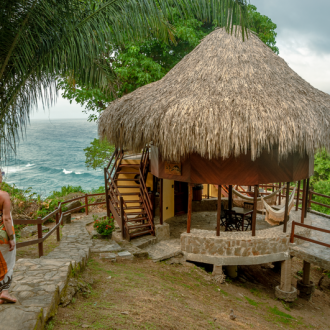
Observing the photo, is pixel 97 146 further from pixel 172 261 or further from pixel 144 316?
pixel 144 316

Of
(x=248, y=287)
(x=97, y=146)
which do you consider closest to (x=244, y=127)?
(x=248, y=287)

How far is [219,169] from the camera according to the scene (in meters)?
6.63

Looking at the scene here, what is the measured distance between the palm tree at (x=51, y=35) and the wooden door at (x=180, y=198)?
590cm

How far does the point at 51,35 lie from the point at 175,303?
174 inches

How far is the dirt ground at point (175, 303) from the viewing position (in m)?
3.41

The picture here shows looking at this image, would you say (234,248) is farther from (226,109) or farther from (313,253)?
(226,109)

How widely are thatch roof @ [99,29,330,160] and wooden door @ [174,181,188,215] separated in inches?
109

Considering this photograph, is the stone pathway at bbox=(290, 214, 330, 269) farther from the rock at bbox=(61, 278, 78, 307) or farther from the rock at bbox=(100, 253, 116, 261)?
the rock at bbox=(61, 278, 78, 307)

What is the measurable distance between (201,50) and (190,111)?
2765 millimetres

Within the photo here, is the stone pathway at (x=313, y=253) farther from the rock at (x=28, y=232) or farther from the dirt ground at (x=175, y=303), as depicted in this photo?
the rock at (x=28, y=232)

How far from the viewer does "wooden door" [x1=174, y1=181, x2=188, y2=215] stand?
984 centimetres

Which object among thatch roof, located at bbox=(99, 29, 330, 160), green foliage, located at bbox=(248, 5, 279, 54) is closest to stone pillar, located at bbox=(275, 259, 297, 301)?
thatch roof, located at bbox=(99, 29, 330, 160)

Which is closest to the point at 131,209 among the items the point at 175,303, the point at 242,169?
the point at 242,169

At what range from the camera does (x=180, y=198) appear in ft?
32.5
